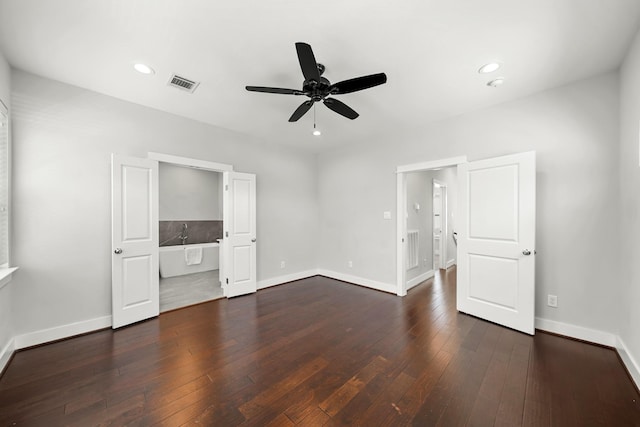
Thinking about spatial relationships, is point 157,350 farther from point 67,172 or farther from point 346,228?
point 346,228

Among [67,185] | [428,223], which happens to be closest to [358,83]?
[67,185]

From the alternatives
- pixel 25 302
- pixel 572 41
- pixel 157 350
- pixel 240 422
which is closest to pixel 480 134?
pixel 572 41

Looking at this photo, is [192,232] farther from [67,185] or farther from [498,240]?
[498,240]

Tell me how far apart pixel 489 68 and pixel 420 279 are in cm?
367

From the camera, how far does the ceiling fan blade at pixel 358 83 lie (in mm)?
1933

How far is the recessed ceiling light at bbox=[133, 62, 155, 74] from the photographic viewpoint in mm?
2348

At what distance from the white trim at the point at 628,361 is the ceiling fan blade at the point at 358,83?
3.03 metres

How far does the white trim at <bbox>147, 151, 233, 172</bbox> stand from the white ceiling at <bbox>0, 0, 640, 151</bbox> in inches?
27.3

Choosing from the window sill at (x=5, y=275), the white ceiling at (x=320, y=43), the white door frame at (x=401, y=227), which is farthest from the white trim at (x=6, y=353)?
the white door frame at (x=401, y=227)

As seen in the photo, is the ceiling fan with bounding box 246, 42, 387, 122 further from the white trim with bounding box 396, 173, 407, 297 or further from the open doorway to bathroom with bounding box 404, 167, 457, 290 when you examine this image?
the open doorway to bathroom with bounding box 404, 167, 457, 290

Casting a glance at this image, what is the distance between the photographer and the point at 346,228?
4.89 meters

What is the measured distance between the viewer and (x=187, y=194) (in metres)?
6.14

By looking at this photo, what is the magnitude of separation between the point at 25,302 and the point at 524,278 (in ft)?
17.4

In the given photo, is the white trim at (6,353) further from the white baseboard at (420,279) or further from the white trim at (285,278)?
the white baseboard at (420,279)
